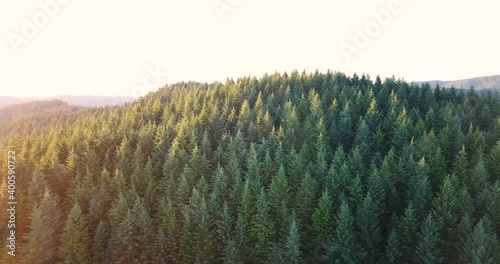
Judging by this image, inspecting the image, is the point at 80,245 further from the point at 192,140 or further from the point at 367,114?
the point at 367,114

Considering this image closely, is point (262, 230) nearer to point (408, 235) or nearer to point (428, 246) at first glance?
point (408, 235)

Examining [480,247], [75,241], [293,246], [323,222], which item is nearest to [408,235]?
[480,247]

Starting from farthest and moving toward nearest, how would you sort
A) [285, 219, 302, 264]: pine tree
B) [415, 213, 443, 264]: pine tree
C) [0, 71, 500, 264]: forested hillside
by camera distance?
1. [0, 71, 500, 264]: forested hillside
2. [285, 219, 302, 264]: pine tree
3. [415, 213, 443, 264]: pine tree

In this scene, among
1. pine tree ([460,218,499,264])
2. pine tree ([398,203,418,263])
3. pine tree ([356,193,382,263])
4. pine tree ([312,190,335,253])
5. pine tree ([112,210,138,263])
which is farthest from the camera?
pine tree ([112,210,138,263])

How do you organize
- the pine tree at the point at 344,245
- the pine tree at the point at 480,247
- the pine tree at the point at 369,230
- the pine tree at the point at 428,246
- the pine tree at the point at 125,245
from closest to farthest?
the pine tree at the point at 480,247
the pine tree at the point at 428,246
the pine tree at the point at 344,245
the pine tree at the point at 369,230
the pine tree at the point at 125,245

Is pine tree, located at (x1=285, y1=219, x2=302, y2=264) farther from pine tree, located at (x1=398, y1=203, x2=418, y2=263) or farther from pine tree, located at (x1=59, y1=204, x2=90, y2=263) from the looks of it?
pine tree, located at (x1=59, y1=204, x2=90, y2=263)

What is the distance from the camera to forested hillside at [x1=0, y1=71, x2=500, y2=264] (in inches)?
2058

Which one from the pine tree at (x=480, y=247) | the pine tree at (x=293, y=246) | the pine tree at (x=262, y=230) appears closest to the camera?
the pine tree at (x=480, y=247)

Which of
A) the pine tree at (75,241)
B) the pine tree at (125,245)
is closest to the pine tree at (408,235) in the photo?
the pine tree at (125,245)

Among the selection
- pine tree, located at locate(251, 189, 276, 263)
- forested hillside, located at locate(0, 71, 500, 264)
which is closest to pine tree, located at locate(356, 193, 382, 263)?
A: forested hillside, located at locate(0, 71, 500, 264)

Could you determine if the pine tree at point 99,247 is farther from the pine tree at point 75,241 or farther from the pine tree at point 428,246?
the pine tree at point 428,246

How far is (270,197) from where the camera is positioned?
58500 millimetres

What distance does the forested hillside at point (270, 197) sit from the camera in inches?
2058

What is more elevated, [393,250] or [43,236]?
[393,250]
